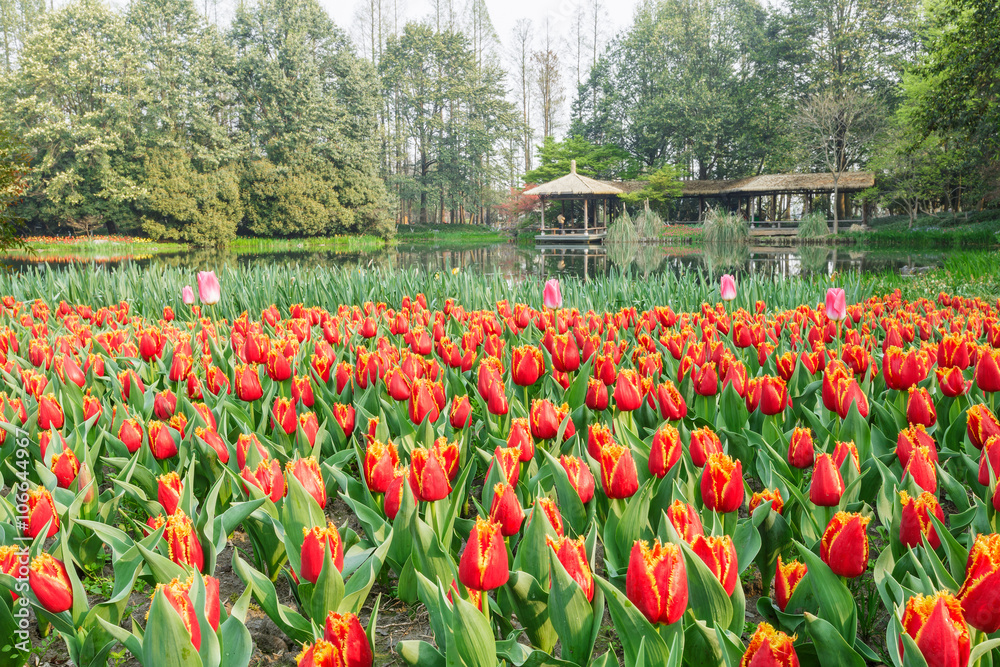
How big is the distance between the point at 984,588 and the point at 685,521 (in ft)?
1.36

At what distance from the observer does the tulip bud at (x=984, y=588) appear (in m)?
0.92

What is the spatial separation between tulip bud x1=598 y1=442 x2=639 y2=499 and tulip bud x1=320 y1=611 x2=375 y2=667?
664mm

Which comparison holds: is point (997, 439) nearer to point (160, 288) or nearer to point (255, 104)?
point (160, 288)

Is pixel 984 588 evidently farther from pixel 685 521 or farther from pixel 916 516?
pixel 685 521

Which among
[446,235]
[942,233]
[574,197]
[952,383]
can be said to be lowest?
[952,383]

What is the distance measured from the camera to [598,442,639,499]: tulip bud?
1.41 m

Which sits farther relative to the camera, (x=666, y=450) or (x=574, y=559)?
(x=666, y=450)

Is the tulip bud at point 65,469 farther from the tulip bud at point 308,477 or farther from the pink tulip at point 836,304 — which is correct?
the pink tulip at point 836,304

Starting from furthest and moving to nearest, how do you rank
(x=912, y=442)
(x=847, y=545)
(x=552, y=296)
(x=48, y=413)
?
1. (x=552, y=296)
2. (x=48, y=413)
3. (x=912, y=442)
4. (x=847, y=545)

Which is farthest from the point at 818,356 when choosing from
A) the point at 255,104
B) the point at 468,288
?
the point at 255,104

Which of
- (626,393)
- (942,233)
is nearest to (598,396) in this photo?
(626,393)

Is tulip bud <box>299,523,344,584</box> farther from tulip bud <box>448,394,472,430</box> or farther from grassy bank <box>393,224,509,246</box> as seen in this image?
grassy bank <box>393,224,509,246</box>

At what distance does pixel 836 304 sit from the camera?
10.4ft

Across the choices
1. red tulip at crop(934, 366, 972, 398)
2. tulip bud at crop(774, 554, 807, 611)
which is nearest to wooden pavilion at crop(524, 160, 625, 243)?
red tulip at crop(934, 366, 972, 398)
